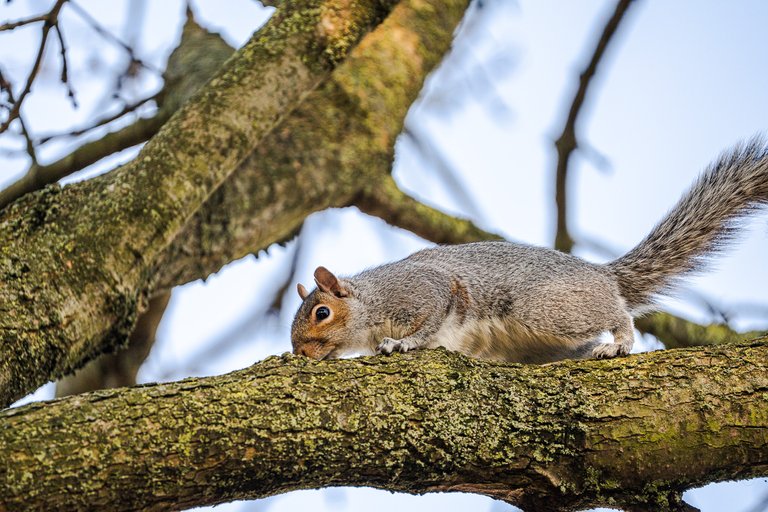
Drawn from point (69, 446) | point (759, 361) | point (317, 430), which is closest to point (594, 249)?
point (759, 361)

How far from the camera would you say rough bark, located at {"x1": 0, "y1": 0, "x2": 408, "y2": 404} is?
2.29 meters

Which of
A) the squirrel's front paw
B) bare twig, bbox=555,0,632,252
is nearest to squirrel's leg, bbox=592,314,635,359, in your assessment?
the squirrel's front paw

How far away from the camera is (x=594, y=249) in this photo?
397 cm

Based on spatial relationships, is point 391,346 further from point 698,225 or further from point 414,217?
point 414,217

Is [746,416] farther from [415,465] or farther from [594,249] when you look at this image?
[594,249]

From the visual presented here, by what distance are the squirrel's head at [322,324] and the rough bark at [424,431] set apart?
1.00m

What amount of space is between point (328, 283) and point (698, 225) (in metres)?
1.37

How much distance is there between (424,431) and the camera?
6.08 ft

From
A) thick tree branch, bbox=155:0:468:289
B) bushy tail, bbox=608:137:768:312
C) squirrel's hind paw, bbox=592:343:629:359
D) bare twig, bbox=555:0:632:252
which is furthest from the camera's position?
bare twig, bbox=555:0:632:252

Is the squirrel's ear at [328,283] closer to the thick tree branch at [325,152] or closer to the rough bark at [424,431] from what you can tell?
the thick tree branch at [325,152]

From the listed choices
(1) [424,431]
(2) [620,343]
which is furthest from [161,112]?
(1) [424,431]

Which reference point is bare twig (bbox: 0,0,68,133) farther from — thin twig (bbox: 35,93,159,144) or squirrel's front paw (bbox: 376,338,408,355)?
squirrel's front paw (bbox: 376,338,408,355)

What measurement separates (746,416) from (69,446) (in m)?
1.47

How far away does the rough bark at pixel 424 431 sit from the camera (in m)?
1.64
